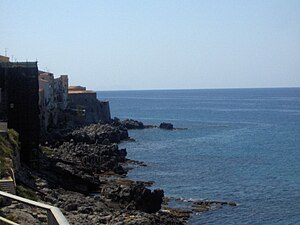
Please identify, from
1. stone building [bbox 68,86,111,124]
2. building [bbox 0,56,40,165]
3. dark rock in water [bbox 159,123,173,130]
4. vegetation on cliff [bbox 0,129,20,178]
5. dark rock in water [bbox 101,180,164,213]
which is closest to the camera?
vegetation on cliff [bbox 0,129,20,178]

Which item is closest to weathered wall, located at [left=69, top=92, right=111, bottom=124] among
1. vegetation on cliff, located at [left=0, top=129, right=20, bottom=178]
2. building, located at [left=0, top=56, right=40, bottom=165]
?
building, located at [left=0, top=56, right=40, bottom=165]

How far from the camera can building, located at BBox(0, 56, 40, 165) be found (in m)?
42.4

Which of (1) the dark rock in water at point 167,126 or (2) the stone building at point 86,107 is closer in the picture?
(2) the stone building at point 86,107

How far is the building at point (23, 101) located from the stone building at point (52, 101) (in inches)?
920

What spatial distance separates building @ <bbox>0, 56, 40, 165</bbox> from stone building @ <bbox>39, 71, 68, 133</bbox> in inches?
920

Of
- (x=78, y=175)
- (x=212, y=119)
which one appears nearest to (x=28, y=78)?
(x=78, y=175)

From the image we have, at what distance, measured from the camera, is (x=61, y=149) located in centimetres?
6088

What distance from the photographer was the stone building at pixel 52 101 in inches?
2736

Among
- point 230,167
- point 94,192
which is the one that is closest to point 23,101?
point 94,192

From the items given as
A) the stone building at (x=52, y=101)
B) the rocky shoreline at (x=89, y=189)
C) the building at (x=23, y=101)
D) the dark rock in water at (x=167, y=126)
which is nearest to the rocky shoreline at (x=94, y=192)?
the rocky shoreline at (x=89, y=189)

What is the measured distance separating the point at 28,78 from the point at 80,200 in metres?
14.0

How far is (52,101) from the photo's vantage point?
3118 inches

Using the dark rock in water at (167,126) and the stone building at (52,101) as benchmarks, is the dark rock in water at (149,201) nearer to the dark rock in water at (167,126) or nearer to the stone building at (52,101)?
the stone building at (52,101)

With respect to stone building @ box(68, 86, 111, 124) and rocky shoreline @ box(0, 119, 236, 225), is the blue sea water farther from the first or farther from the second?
stone building @ box(68, 86, 111, 124)
